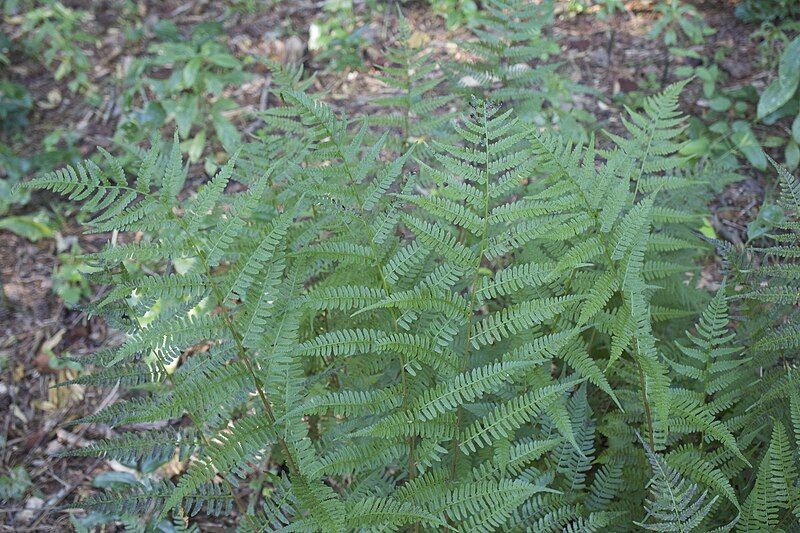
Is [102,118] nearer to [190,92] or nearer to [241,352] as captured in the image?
[190,92]

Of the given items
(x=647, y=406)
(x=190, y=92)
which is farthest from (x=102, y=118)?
(x=647, y=406)

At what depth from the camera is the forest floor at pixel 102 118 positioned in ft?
10.5

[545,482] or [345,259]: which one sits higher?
[345,259]

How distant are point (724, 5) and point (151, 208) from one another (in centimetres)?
456

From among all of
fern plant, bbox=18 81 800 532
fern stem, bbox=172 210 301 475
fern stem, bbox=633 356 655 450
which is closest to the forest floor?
fern plant, bbox=18 81 800 532

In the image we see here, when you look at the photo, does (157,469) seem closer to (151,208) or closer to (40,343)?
(40,343)

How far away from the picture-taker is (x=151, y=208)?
1799 millimetres

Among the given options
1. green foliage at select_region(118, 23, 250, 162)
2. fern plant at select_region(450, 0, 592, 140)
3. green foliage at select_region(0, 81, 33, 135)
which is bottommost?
green foliage at select_region(0, 81, 33, 135)

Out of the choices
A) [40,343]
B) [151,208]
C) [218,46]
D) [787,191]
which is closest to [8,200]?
[40,343]

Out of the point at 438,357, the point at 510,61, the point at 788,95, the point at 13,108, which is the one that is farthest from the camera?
the point at 13,108

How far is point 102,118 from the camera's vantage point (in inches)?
197

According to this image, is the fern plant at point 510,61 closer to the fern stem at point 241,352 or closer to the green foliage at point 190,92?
the fern stem at point 241,352

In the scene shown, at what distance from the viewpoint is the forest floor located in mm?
3215

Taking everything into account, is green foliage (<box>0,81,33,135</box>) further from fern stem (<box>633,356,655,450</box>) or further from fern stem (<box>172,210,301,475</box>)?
fern stem (<box>633,356,655,450</box>)
